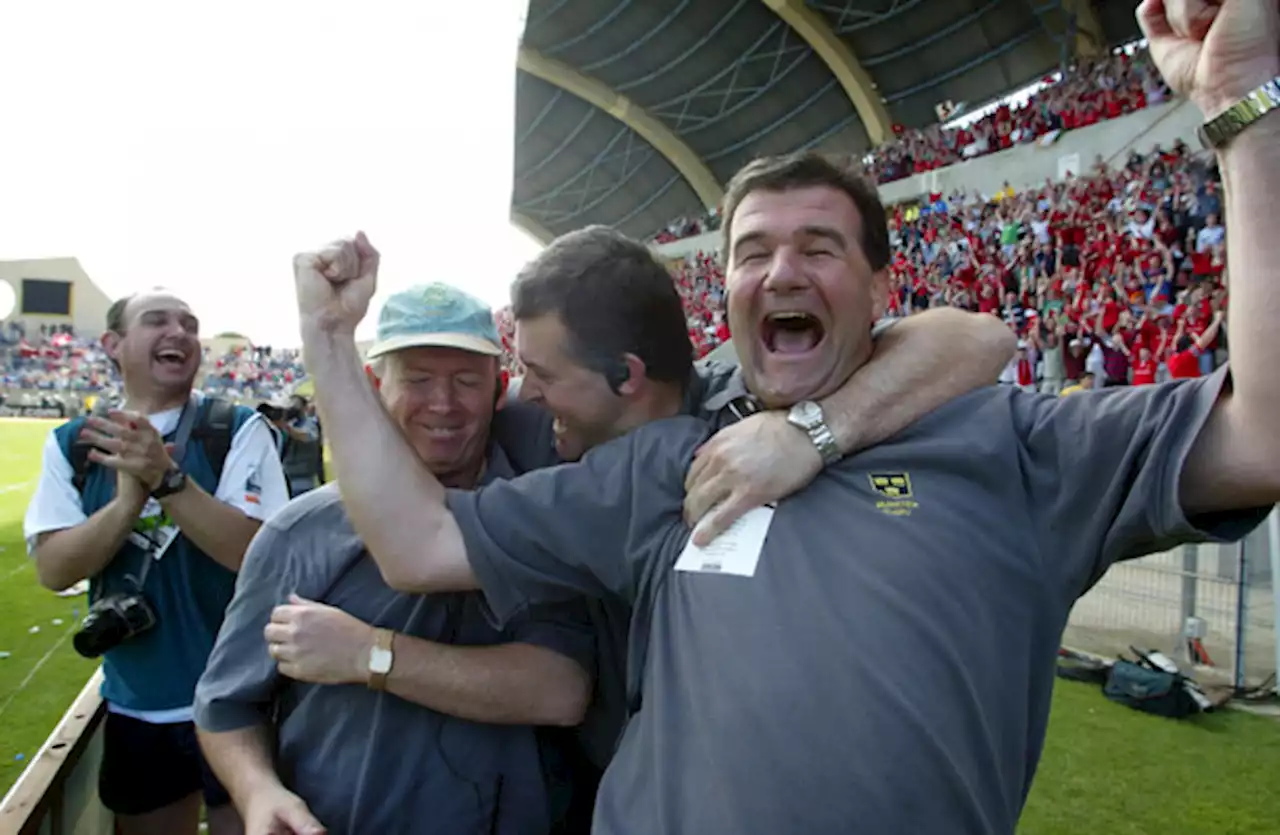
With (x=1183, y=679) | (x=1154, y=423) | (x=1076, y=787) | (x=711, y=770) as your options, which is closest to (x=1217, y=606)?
(x=1183, y=679)

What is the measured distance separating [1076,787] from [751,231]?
4.15 metres

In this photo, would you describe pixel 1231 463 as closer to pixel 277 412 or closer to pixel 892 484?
pixel 892 484

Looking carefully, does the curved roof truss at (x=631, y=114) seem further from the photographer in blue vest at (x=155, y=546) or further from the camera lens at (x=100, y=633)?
the camera lens at (x=100, y=633)

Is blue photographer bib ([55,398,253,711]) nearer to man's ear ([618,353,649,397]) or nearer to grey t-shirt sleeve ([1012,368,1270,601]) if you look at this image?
man's ear ([618,353,649,397])

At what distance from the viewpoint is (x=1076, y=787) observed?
15.1 feet

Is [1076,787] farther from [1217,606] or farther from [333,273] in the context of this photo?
[333,273]

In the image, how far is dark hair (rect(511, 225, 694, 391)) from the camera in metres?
1.99

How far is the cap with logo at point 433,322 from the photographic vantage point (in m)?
1.96

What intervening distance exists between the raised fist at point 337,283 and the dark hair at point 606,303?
36cm

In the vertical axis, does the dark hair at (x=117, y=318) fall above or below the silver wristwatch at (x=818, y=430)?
above

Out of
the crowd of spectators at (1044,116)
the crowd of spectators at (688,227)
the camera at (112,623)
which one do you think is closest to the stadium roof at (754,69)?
the crowd of spectators at (688,227)

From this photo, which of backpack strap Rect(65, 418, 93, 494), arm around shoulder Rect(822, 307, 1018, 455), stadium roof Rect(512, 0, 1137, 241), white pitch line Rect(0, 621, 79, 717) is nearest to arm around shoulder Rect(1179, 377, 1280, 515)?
arm around shoulder Rect(822, 307, 1018, 455)

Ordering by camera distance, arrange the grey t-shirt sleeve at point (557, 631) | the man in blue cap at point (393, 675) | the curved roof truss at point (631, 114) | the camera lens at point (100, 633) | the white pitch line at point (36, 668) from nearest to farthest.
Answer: the man in blue cap at point (393, 675)
the grey t-shirt sleeve at point (557, 631)
the camera lens at point (100, 633)
the white pitch line at point (36, 668)
the curved roof truss at point (631, 114)

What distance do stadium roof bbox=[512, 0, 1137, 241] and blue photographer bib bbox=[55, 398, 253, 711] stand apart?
30120 millimetres
